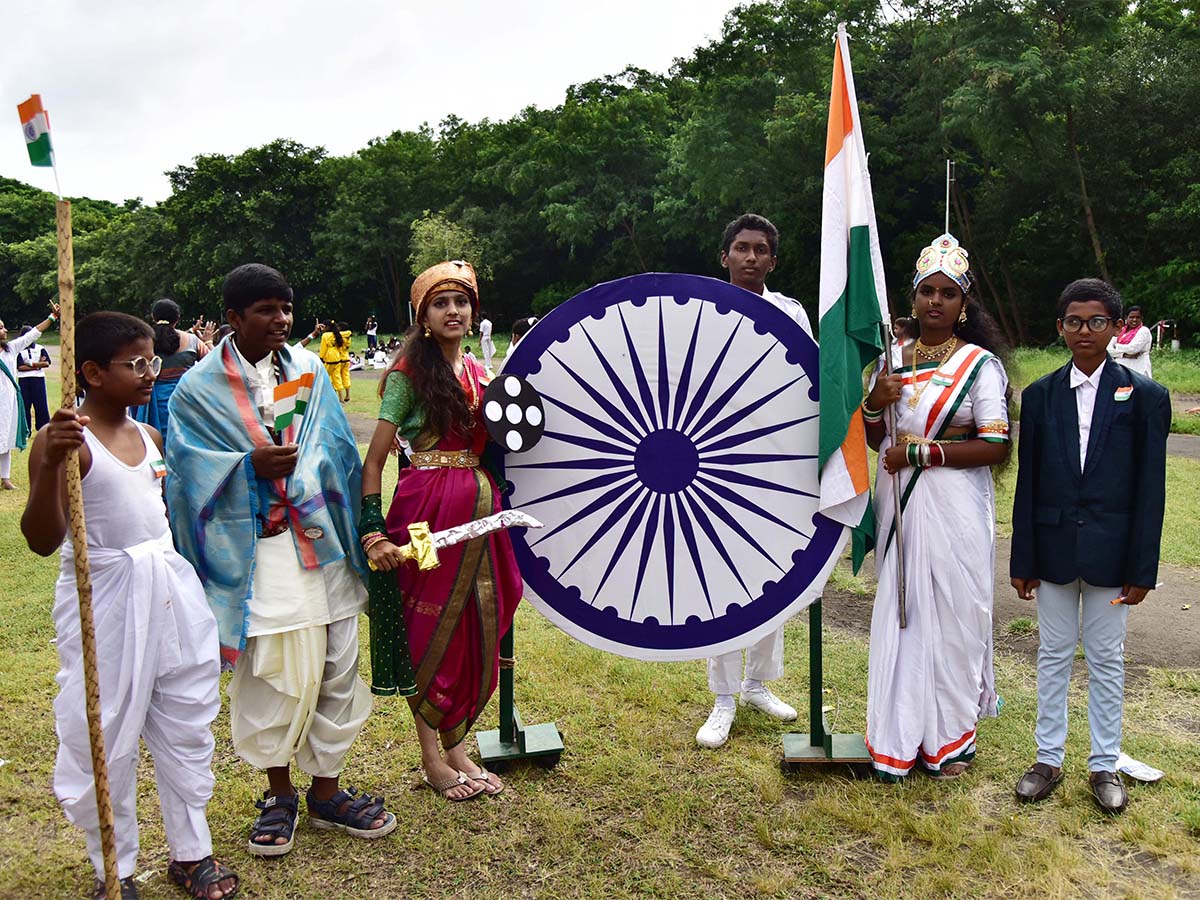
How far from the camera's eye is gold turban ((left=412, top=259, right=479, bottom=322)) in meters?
2.99

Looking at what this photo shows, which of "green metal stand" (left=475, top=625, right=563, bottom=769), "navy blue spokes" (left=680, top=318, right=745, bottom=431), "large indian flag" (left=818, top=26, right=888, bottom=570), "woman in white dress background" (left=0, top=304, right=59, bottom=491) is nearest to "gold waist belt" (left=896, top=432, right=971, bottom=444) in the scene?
"large indian flag" (left=818, top=26, right=888, bottom=570)

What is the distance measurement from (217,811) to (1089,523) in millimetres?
3112

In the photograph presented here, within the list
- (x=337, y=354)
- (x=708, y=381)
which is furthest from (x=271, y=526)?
(x=337, y=354)

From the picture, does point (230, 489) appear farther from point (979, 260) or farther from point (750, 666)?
point (979, 260)

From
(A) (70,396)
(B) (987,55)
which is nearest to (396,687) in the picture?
(A) (70,396)

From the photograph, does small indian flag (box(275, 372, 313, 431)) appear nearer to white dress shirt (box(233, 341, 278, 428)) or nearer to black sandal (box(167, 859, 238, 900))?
white dress shirt (box(233, 341, 278, 428))

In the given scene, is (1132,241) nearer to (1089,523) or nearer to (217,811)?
(1089,523)

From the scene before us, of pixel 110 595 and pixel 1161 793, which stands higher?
pixel 110 595

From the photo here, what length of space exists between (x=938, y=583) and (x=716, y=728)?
1064 mm

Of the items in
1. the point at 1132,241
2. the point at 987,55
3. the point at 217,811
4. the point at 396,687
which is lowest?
the point at 217,811

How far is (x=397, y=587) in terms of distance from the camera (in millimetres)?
3002

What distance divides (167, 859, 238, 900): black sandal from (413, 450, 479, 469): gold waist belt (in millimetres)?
1325

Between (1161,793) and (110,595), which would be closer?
(110,595)

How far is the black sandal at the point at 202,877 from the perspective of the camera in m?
2.64
